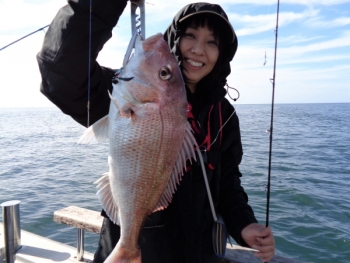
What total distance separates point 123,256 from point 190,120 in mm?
1031

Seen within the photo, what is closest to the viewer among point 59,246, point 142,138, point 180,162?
point 142,138

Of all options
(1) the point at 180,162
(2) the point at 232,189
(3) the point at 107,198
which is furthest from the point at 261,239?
(3) the point at 107,198

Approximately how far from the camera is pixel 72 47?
5.35 ft

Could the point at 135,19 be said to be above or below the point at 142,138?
above

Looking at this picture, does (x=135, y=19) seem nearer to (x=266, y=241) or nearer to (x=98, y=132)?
(x=98, y=132)

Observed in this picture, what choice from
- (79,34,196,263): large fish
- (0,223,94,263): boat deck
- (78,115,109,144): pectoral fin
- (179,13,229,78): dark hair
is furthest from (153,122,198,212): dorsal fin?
(0,223,94,263): boat deck

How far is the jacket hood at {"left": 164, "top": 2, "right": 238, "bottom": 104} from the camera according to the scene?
220cm

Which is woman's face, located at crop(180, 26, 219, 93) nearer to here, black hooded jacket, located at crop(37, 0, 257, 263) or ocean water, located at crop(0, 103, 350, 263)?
black hooded jacket, located at crop(37, 0, 257, 263)

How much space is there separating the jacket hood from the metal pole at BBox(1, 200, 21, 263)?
7.60 ft

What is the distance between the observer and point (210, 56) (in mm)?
2225

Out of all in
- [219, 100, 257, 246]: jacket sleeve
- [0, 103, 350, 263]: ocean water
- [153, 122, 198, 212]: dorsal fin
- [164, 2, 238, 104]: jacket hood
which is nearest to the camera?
[153, 122, 198, 212]: dorsal fin

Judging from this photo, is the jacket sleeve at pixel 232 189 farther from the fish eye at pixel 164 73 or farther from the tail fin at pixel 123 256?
the tail fin at pixel 123 256

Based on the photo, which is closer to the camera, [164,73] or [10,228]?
[164,73]

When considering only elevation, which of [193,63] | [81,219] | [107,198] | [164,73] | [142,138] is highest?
[193,63]
